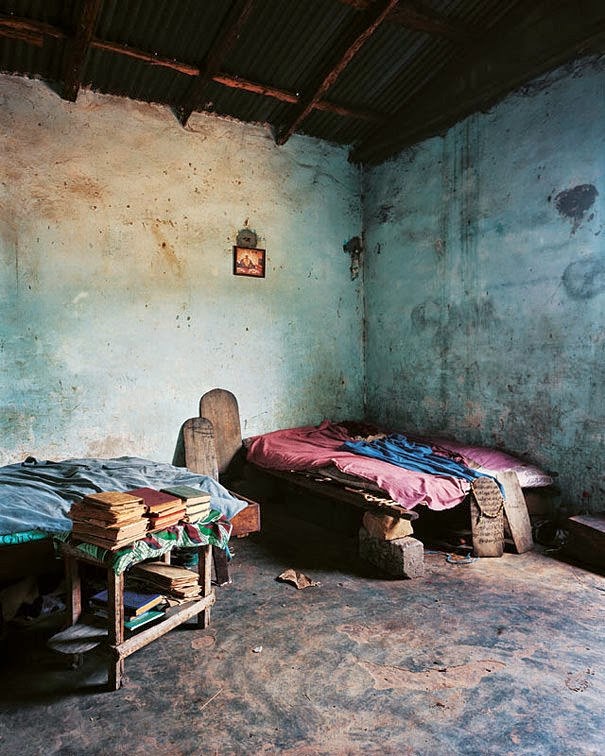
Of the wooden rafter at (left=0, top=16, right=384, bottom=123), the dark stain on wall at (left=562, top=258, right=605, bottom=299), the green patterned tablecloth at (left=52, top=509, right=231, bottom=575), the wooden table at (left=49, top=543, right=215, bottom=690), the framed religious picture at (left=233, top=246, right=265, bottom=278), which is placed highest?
the wooden rafter at (left=0, top=16, right=384, bottom=123)

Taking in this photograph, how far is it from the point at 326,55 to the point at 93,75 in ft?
7.72

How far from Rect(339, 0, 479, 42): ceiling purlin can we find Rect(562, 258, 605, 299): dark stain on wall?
2.72 meters

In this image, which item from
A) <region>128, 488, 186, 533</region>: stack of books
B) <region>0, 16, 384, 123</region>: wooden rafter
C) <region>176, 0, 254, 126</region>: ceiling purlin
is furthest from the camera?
<region>176, 0, 254, 126</region>: ceiling purlin

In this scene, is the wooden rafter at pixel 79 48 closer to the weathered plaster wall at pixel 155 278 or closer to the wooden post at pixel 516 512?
the weathered plaster wall at pixel 155 278

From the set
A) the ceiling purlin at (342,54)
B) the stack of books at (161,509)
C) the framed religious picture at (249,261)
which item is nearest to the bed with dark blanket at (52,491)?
the stack of books at (161,509)

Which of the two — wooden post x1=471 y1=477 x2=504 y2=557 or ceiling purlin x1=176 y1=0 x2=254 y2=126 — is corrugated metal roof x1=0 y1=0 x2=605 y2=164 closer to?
ceiling purlin x1=176 y1=0 x2=254 y2=126

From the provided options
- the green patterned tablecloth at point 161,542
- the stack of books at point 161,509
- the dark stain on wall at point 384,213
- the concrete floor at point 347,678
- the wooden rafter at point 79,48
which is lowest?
the concrete floor at point 347,678

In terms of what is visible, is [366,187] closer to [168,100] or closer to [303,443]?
[168,100]

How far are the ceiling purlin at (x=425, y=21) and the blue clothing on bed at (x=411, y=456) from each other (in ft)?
13.7

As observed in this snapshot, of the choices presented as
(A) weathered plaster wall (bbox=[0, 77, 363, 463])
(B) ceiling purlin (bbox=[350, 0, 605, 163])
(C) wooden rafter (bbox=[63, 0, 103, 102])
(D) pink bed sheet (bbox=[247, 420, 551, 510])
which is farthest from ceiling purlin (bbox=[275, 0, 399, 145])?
(D) pink bed sheet (bbox=[247, 420, 551, 510])

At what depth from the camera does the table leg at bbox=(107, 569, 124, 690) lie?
271cm

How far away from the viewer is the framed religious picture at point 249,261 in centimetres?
629

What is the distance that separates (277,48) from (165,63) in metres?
1.13

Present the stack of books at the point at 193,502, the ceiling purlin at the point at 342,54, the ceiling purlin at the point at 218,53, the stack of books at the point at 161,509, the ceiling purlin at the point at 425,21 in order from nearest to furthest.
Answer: the stack of books at the point at 161,509 < the stack of books at the point at 193,502 < the ceiling purlin at the point at 218,53 < the ceiling purlin at the point at 342,54 < the ceiling purlin at the point at 425,21
